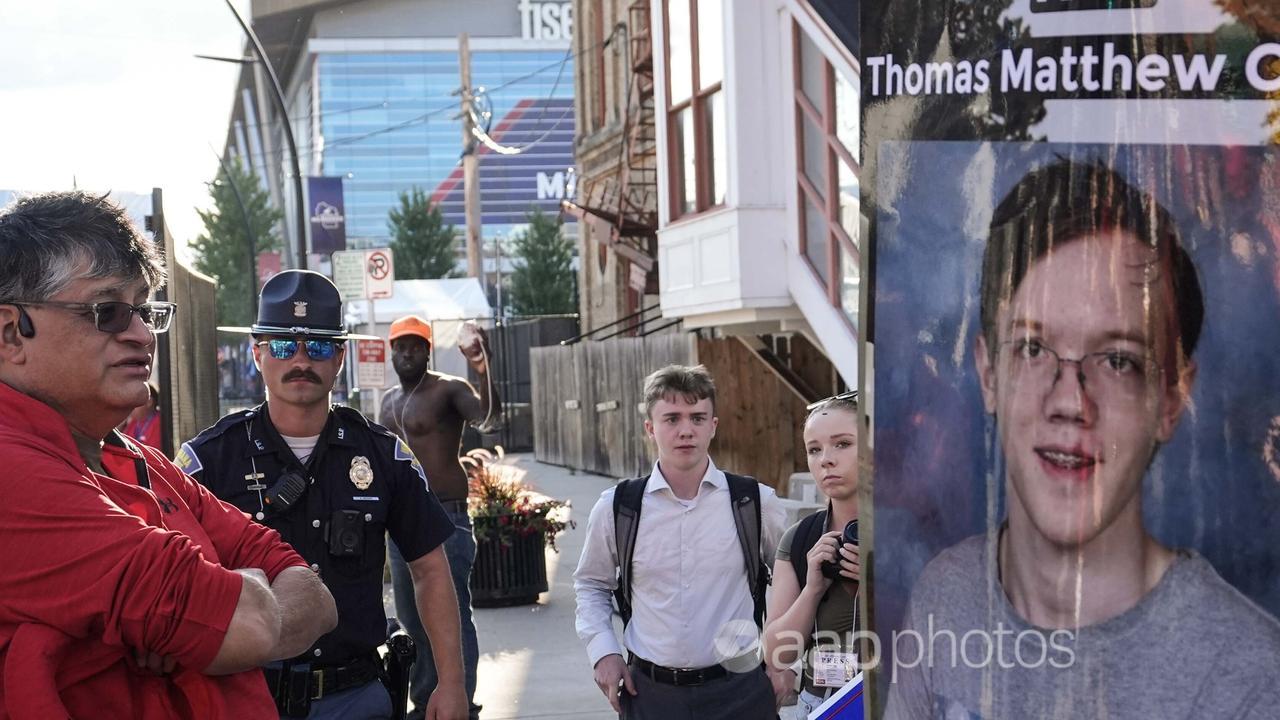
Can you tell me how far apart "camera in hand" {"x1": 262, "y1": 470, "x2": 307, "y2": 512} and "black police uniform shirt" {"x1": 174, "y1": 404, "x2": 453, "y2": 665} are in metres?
0.02

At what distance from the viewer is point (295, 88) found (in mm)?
109812

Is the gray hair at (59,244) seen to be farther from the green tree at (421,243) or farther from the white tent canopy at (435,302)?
the green tree at (421,243)

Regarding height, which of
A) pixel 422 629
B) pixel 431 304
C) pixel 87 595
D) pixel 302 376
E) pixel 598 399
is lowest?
pixel 422 629

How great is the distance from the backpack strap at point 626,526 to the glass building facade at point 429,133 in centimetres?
9375

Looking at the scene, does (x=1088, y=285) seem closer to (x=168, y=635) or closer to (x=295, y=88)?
(x=168, y=635)

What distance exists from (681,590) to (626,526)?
302 millimetres

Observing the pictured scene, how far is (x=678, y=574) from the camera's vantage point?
5016 mm

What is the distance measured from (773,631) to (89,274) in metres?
2.50

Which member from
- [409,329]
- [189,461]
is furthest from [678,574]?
Result: [409,329]

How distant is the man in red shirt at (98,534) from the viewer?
241cm

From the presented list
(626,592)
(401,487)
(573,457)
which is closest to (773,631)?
(626,592)

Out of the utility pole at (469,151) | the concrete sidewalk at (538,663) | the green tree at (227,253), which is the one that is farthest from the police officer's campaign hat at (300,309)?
the green tree at (227,253)

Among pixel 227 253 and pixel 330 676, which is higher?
pixel 227 253

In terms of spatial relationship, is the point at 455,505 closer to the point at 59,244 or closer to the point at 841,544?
the point at 841,544
